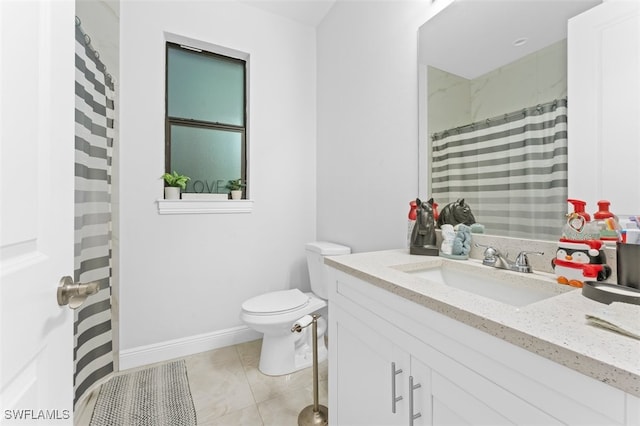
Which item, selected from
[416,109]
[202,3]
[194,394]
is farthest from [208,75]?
[194,394]

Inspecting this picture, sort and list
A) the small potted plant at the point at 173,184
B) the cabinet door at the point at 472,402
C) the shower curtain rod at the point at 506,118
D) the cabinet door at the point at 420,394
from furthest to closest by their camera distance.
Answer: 1. the small potted plant at the point at 173,184
2. the shower curtain rod at the point at 506,118
3. the cabinet door at the point at 420,394
4. the cabinet door at the point at 472,402

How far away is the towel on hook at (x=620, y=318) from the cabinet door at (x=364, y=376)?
0.44m

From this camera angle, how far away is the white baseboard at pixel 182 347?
71.9 inches

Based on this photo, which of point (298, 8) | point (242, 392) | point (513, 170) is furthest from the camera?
point (298, 8)

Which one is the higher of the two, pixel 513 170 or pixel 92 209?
pixel 513 170

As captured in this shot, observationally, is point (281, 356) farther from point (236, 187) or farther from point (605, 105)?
point (605, 105)

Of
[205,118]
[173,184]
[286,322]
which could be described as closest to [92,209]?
[173,184]

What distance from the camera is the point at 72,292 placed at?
57cm

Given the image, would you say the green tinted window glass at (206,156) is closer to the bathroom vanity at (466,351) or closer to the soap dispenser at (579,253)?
the bathroom vanity at (466,351)

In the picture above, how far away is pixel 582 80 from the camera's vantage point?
0.86 metres

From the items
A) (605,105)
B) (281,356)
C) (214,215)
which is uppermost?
(605,105)

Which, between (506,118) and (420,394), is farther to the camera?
(506,118)

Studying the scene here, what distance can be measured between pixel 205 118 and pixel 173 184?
61 cm

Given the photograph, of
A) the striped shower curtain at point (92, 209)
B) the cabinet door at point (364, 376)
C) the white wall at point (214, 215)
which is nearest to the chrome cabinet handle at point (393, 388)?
the cabinet door at point (364, 376)
